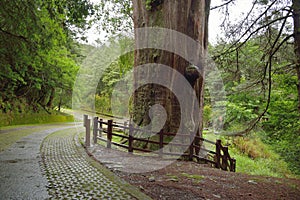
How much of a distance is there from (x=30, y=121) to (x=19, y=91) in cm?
278

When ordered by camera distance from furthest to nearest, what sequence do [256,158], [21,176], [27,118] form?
1. [27,118]
2. [256,158]
3. [21,176]

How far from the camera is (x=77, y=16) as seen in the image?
695 cm

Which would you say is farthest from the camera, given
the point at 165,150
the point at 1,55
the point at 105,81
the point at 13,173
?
the point at 105,81

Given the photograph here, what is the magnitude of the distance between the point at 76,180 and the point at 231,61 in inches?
245

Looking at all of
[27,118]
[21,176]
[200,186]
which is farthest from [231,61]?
[27,118]

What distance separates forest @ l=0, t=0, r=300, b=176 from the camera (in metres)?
6.92

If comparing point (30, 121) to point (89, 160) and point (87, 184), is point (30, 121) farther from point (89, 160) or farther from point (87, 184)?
point (87, 184)

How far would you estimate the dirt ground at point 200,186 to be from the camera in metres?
4.43

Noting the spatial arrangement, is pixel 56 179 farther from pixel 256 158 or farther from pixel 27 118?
pixel 27 118

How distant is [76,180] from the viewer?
4.98 meters

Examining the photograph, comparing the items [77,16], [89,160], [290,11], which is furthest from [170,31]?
[89,160]

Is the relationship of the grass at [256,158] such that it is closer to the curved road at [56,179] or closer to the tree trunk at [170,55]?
the tree trunk at [170,55]

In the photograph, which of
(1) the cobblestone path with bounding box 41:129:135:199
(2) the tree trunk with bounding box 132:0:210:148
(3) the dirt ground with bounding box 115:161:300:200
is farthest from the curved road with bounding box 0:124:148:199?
(2) the tree trunk with bounding box 132:0:210:148

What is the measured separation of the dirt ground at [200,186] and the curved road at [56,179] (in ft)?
1.29
